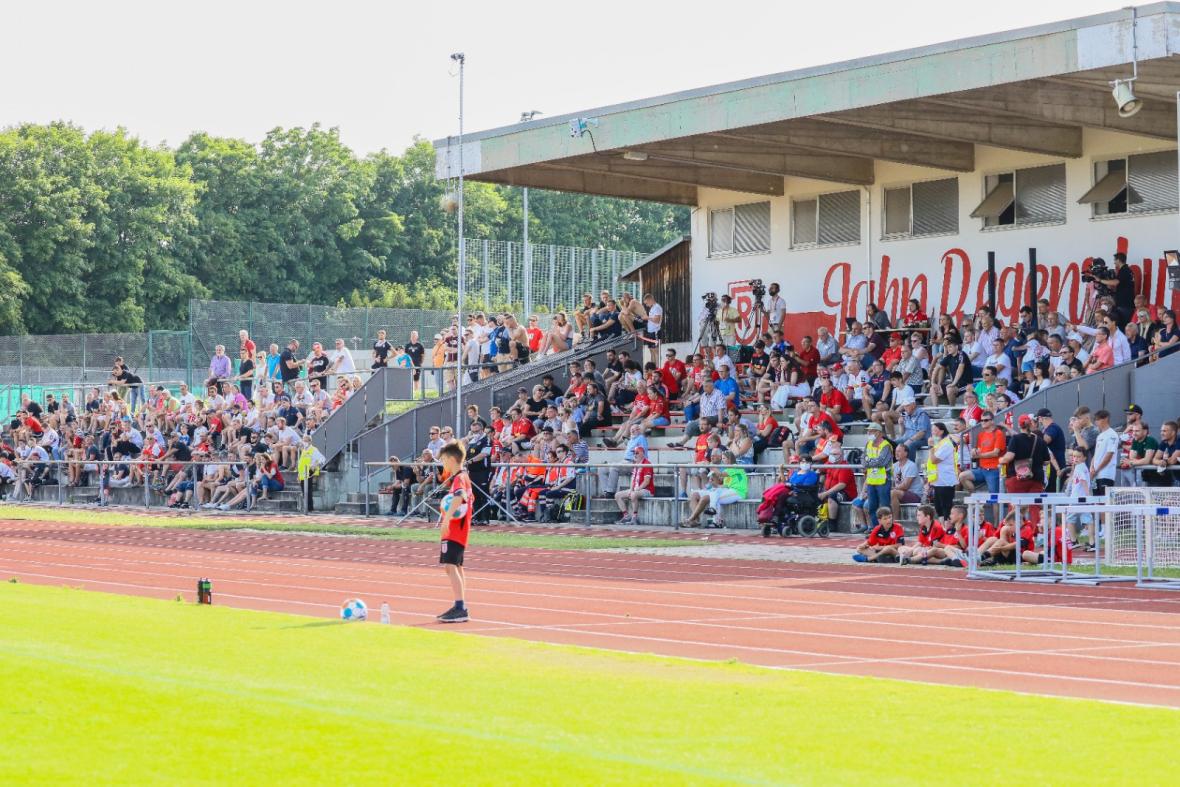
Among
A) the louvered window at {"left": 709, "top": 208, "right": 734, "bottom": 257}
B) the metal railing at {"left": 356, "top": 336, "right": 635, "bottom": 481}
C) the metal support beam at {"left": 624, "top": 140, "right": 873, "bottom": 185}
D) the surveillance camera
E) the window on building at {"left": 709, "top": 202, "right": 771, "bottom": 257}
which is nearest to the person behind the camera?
the surveillance camera

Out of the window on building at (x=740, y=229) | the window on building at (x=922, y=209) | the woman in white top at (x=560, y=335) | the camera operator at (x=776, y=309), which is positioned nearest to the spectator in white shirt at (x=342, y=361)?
the woman in white top at (x=560, y=335)

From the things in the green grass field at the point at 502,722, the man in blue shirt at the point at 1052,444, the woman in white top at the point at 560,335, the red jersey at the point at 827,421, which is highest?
the woman in white top at the point at 560,335

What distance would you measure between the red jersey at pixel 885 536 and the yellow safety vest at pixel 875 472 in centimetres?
346

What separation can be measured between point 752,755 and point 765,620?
23.1ft

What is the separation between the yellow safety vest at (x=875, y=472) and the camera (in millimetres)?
24578

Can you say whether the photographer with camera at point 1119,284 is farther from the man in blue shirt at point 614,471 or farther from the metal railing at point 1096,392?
the man in blue shirt at point 614,471

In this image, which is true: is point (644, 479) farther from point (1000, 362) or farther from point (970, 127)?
point (970, 127)

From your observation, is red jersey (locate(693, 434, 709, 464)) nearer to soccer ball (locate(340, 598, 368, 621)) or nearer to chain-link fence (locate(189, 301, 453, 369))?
soccer ball (locate(340, 598, 368, 621))

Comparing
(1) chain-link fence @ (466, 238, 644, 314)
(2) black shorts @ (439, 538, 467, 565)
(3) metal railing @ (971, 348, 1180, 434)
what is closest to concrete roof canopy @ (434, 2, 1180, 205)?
(3) metal railing @ (971, 348, 1180, 434)

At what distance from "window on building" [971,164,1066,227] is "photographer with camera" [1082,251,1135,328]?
119 inches

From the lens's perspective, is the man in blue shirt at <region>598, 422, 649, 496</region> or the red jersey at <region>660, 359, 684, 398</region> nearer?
the man in blue shirt at <region>598, 422, 649, 496</region>

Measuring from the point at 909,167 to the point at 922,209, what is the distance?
88 centimetres

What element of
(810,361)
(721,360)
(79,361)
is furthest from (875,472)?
(79,361)

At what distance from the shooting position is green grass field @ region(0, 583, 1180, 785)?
725cm
